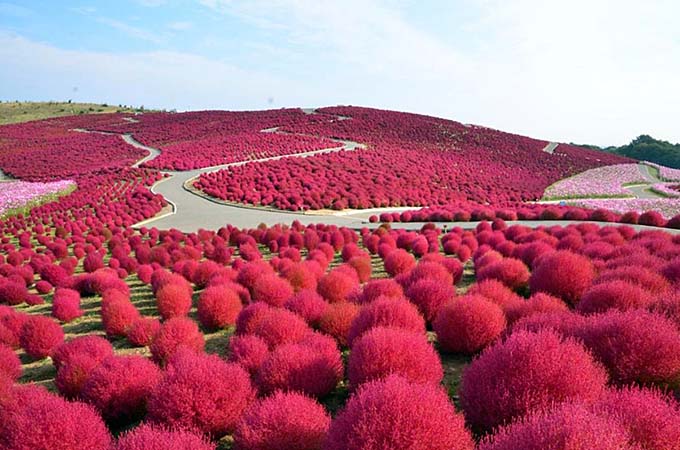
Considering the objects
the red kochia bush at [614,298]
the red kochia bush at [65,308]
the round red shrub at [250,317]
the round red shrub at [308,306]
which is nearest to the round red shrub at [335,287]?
the round red shrub at [308,306]

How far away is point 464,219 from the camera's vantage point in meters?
20.7

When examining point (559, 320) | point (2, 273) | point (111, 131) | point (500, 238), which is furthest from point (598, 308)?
point (111, 131)

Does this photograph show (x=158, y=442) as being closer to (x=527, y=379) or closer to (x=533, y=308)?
(x=527, y=379)

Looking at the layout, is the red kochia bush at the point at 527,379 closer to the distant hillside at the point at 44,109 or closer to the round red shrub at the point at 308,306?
the round red shrub at the point at 308,306

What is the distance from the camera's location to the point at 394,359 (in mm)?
4203

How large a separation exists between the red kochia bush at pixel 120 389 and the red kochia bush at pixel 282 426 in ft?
5.76

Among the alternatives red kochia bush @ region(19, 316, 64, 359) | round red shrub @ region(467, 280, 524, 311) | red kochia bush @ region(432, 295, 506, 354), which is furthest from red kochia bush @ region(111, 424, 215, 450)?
red kochia bush @ region(19, 316, 64, 359)

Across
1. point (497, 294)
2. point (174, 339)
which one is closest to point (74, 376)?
point (174, 339)

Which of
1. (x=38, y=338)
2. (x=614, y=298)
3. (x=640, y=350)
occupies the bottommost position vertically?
(x=38, y=338)

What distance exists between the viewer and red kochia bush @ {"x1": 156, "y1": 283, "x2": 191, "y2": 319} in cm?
856

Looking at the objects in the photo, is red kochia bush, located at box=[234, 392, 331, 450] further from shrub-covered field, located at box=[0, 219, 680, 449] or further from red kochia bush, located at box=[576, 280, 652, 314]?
red kochia bush, located at box=[576, 280, 652, 314]

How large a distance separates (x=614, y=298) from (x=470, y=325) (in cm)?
172

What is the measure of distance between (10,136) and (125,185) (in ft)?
A: 133

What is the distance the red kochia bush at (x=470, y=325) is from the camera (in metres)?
5.44
